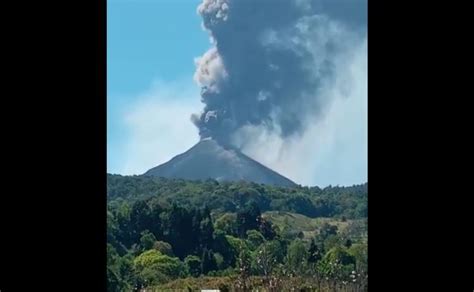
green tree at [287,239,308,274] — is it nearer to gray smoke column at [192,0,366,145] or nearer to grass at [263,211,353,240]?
grass at [263,211,353,240]

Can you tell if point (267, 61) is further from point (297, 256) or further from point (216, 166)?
point (297, 256)

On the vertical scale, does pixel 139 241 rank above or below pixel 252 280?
above

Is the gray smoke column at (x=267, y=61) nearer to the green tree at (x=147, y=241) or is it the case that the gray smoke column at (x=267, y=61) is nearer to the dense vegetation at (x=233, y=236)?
the dense vegetation at (x=233, y=236)

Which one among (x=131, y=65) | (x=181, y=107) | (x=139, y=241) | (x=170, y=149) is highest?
(x=131, y=65)

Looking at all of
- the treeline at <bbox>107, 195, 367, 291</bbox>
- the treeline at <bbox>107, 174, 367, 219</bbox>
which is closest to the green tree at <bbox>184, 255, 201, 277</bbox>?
the treeline at <bbox>107, 195, 367, 291</bbox>

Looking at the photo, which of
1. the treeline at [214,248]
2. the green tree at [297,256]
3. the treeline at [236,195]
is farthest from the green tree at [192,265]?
the green tree at [297,256]

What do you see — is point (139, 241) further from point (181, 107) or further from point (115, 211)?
point (181, 107)
